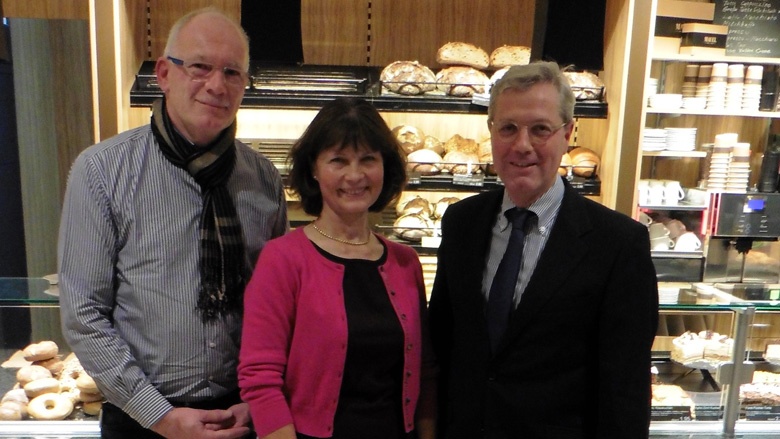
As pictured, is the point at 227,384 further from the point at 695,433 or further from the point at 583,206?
the point at 695,433

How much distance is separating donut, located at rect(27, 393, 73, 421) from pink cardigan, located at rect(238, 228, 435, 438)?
2.89ft

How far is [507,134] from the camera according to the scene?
150 cm

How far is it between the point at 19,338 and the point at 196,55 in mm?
1277

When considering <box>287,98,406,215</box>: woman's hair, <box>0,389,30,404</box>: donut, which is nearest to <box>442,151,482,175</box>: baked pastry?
<box>287,98,406,215</box>: woman's hair

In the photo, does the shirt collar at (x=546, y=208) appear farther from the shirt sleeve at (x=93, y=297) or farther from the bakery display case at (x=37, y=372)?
the bakery display case at (x=37, y=372)

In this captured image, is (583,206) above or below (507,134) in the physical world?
below

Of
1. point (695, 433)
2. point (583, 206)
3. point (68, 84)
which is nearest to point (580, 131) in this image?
point (695, 433)

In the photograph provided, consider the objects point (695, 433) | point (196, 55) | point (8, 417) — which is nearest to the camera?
point (196, 55)

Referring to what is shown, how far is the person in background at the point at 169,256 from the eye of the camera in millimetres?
1515

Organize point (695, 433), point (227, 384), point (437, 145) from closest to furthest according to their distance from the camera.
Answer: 1. point (227, 384)
2. point (695, 433)
3. point (437, 145)

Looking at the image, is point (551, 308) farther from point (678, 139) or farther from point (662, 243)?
point (678, 139)

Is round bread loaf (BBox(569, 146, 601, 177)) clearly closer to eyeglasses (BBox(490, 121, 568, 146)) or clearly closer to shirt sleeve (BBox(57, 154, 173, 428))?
eyeglasses (BBox(490, 121, 568, 146))

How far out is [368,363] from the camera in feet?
4.94

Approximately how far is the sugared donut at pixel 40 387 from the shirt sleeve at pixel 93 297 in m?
0.65
